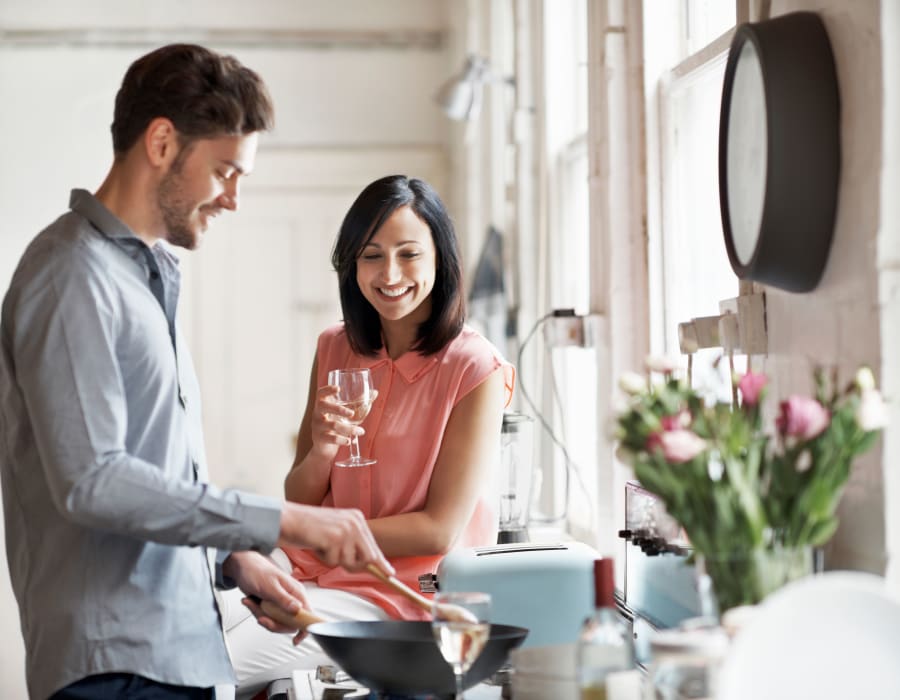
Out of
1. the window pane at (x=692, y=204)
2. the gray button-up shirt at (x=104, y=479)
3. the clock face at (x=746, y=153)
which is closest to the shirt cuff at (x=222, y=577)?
the gray button-up shirt at (x=104, y=479)

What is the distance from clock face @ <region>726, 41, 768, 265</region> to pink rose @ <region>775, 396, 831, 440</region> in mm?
350

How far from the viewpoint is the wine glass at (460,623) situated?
1277mm

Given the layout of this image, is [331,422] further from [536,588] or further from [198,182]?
[198,182]

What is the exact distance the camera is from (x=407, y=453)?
209 cm

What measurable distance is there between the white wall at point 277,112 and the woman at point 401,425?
346 cm

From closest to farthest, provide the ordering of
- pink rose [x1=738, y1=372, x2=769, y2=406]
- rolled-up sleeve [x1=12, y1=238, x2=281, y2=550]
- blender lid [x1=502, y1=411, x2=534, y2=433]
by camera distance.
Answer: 1. pink rose [x1=738, y1=372, x2=769, y2=406]
2. rolled-up sleeve [x1=12, y1=238, x2=281, y2=550]
3. blender lid [x1=502, y1=411, x2=534, y2=433]

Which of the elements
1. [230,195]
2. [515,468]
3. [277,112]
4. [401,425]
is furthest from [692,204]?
[277,112]

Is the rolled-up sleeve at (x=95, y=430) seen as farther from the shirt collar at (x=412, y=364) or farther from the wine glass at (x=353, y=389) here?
→ the shirt collar at (x=412, y=364)

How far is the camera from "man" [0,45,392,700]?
1.32 m

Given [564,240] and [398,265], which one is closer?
[398,265]

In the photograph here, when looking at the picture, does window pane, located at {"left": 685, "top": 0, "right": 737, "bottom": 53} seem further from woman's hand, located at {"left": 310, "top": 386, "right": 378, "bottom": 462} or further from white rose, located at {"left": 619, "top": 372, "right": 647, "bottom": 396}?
white rose, located at {"left": 619, "top": 372, "right": 647, "bottom": 396}

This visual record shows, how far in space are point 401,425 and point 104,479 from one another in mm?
877

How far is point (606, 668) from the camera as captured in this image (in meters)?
1.19

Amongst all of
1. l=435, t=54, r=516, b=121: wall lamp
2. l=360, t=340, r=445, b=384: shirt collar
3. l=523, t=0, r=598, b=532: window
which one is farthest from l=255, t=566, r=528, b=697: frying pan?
l=435, t=54, r=516, b=121: wall lamp
